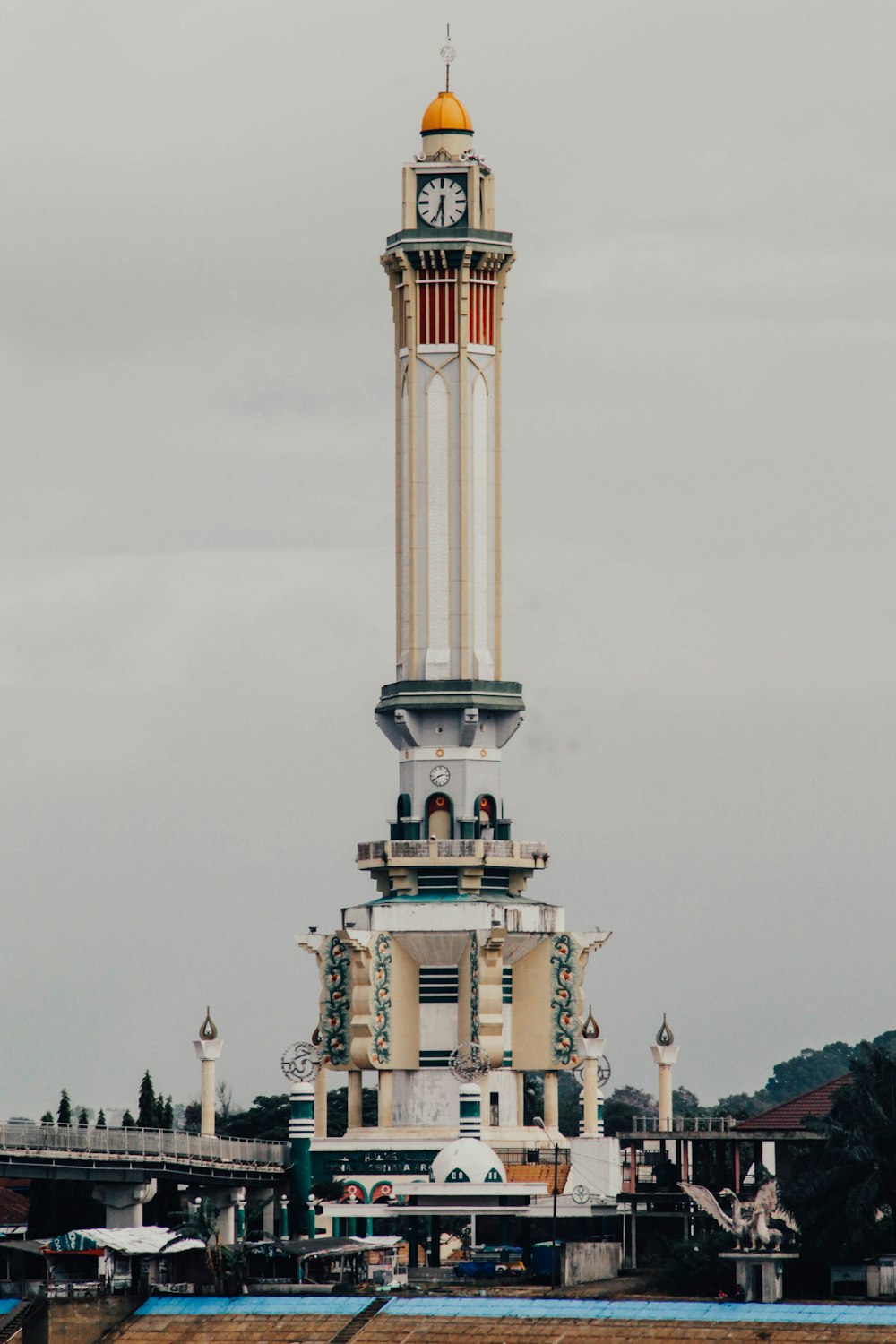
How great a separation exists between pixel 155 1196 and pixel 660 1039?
78.2 feet

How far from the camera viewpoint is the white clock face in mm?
157625

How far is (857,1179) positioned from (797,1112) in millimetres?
15520

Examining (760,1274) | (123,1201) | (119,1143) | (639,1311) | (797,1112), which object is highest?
(797,1112)

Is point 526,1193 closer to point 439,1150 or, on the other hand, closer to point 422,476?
point 439,1150

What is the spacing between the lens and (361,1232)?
146875mm

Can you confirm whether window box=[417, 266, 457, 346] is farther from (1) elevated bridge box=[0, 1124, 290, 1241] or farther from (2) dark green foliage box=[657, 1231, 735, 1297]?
(2) dark green foliage box=[657, 1231, 735, 1297]

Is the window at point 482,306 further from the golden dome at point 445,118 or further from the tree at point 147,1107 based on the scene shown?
the tree at point 147,1107

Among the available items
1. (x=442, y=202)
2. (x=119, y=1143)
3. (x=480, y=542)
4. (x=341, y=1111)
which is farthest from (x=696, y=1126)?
(x=341, y=1111)

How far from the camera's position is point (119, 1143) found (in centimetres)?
14312

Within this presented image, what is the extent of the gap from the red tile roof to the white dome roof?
10143 mm

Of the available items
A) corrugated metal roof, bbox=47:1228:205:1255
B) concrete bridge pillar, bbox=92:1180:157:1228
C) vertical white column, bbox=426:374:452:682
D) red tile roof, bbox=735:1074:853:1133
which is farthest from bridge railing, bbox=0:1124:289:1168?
vertical white column, bbox=426:374:452:682

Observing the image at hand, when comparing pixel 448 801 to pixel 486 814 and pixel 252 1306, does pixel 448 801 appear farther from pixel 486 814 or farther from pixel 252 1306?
pixel 252 1306

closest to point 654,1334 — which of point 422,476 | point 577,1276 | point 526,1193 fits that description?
point 577,1276

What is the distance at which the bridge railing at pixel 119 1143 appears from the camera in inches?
5531
